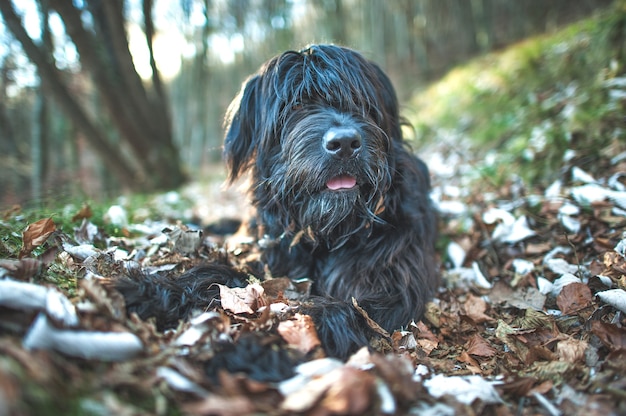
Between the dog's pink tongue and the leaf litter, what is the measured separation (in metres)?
0.64

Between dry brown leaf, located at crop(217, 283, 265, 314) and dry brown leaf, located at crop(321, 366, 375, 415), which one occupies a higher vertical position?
dry brown leaf, located at crop(321, 366, 375, 415)

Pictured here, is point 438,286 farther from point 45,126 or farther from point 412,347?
point 45,126

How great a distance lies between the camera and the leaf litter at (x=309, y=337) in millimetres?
1291

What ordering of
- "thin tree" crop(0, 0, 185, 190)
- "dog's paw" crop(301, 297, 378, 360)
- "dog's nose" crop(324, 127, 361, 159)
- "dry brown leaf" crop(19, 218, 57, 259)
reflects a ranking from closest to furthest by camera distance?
"dog's paw" crop(301, 297, 378, 360) → "dry brown leaf" crop(19, 218, 57, 259) → "dog's nose" crop(324, 127, 361, 159) → "thin tree" crop(0, 0, 185, 190)

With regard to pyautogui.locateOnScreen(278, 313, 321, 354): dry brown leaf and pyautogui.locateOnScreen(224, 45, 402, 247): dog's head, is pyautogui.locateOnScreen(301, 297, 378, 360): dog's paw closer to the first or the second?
pyautogui.locateOnScreen(278, 313, 321, 354): dry brown leaf

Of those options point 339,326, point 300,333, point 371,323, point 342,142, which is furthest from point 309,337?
point 342,142

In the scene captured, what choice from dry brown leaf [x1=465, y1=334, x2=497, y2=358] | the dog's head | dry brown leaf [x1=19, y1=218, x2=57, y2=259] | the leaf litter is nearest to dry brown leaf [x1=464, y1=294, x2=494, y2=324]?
the leaf litter

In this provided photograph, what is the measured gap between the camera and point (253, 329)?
180cm

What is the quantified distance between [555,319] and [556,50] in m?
5.12

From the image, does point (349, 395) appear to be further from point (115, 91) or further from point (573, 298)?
point (115, 91)

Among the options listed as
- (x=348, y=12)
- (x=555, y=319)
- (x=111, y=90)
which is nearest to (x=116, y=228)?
(x=555, y=319)

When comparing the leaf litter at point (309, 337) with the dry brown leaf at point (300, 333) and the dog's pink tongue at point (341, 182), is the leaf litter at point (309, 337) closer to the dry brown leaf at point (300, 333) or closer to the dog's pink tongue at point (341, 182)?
the dry brown leaf at point (300, 333)

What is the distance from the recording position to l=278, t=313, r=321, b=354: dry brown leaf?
1.74m

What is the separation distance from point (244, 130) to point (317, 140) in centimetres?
76
